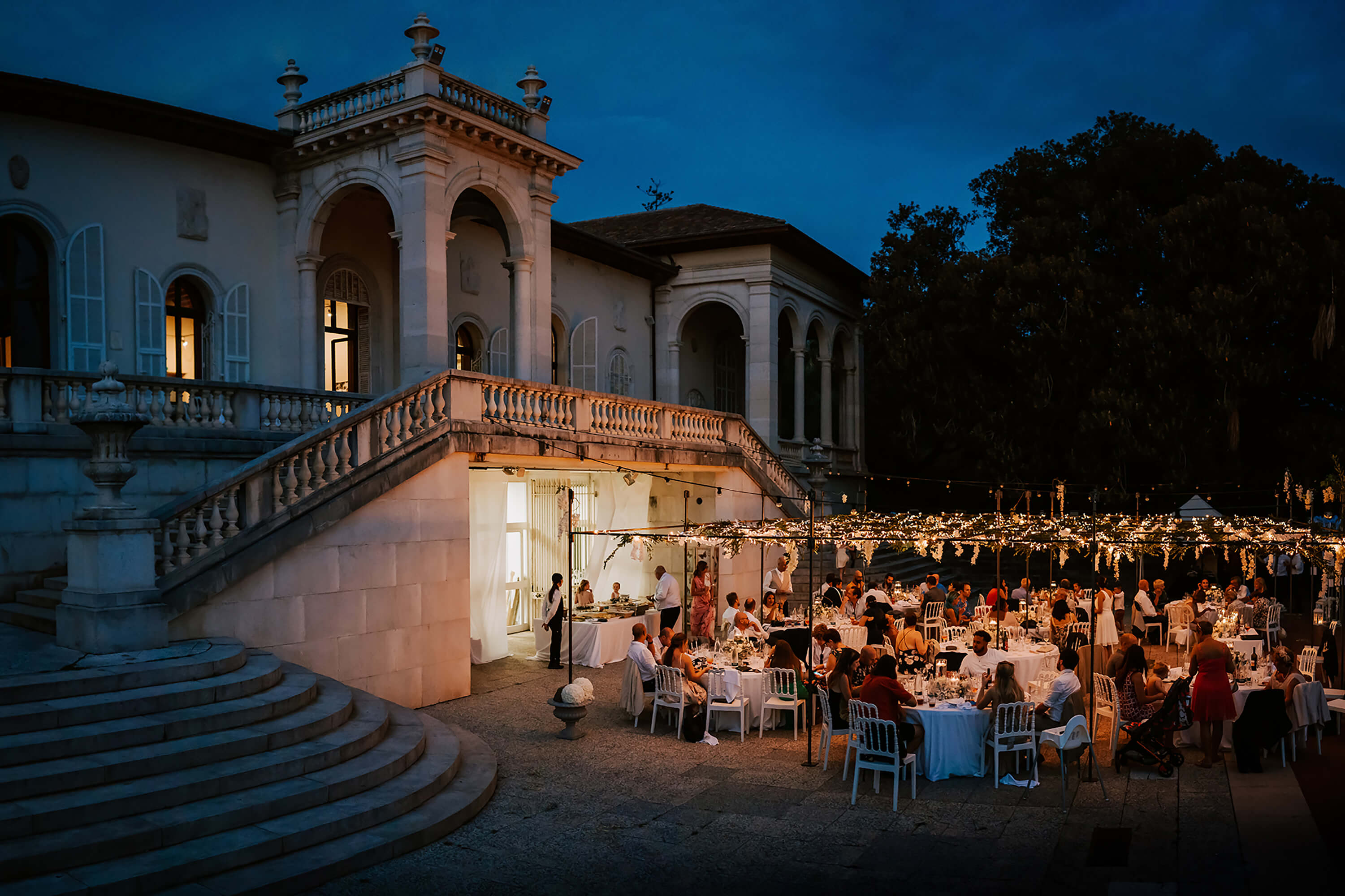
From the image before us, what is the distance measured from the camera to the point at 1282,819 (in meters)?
8.42

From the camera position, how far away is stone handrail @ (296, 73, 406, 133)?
51.5 ft

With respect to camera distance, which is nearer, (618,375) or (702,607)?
(702,607)

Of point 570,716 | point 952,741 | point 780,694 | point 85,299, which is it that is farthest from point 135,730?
point 85,299

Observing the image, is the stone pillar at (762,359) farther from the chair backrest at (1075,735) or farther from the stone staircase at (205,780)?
the stone staircase at (205,780)

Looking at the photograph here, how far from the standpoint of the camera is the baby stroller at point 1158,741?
990 centimetres

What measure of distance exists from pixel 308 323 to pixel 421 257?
2.98 meters

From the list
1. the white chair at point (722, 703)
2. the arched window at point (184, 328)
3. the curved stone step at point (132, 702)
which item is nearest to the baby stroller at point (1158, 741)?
the white chair at point (722, 703)

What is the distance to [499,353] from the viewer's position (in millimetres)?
21016

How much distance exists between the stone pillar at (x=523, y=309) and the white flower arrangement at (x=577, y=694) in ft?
26.2

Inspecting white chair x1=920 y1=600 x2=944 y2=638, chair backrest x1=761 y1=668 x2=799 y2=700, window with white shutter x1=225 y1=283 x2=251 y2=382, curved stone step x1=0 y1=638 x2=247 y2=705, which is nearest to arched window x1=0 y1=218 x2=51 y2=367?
window with white shutter x1=225 y1=283 x2=251 y2=382

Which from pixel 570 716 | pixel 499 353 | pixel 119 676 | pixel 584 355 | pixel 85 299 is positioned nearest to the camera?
pixel 119 676

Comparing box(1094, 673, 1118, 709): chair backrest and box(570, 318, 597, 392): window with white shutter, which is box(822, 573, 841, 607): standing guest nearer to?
box(1094, 673, 1118, 709): chair backrest

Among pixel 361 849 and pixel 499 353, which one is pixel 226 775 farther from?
pixel 499 353

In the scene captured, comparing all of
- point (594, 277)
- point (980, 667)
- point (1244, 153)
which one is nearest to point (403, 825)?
point (980, 667)
